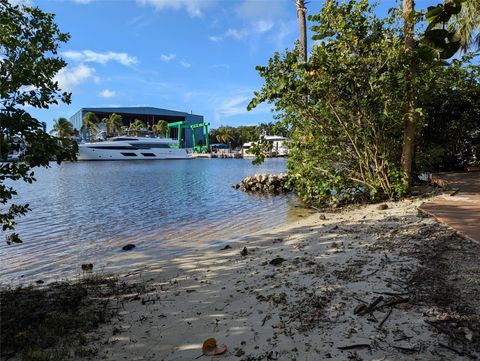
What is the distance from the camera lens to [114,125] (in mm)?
87062

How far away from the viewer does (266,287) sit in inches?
172

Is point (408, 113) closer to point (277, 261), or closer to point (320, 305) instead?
point (277, 261)

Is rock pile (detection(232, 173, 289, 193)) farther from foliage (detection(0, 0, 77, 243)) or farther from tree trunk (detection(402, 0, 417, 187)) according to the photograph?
foliage (detection(0, 0, 77, 243))

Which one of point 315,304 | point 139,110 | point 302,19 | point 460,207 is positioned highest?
point 139,110

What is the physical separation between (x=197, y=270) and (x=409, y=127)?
6656 millimetres

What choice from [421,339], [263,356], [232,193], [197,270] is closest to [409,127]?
[197,270]

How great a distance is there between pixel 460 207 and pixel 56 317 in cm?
724

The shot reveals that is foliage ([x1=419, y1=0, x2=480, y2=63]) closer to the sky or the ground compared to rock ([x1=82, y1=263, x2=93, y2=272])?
closer to the sky

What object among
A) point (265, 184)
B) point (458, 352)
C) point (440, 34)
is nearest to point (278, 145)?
point (265, 184)

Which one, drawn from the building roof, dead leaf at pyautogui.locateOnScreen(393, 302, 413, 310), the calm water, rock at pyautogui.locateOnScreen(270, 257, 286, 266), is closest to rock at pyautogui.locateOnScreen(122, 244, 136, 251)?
the calm water

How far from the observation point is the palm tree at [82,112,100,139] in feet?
282

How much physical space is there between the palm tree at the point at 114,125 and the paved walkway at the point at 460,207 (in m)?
84.8

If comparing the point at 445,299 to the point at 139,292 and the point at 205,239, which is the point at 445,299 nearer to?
the point at 139,292

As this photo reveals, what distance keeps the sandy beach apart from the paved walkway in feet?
0.95
